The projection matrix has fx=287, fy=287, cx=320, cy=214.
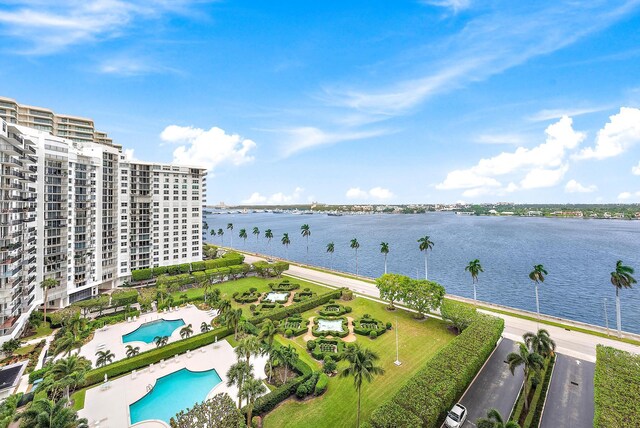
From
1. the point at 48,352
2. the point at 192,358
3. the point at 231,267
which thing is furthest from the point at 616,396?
the point at 231,267

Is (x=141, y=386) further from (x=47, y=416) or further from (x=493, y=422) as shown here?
(x=493, y=422)

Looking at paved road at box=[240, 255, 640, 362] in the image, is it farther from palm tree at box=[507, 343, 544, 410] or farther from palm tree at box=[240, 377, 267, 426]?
palm tree at box=[240, 377, 267, 426]

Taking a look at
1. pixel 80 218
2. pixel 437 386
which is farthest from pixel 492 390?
pixel 80 218

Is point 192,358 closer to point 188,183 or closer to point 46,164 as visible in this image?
point 46,164

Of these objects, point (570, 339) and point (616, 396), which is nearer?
point (616, 396)

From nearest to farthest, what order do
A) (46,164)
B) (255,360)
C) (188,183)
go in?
(255,360)
(46,164)
(188,183)
